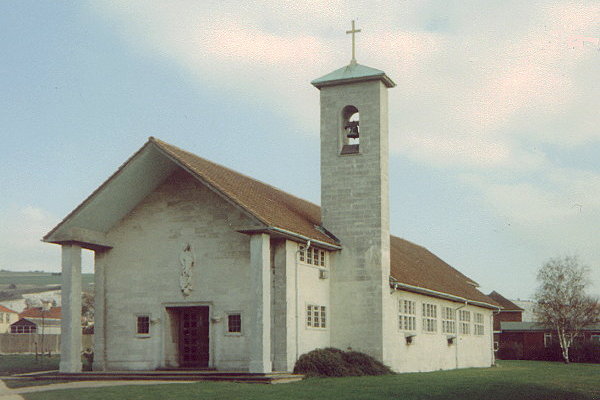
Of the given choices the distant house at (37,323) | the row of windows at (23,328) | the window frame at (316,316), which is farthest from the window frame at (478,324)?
the row of windows at (23,328)

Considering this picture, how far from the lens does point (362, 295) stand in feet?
99.7

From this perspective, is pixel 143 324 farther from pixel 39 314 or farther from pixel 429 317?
pixel 39 314

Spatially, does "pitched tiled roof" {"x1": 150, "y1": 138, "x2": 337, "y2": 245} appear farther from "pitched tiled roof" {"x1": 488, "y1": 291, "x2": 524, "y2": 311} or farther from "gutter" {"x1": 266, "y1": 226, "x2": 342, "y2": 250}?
"pitched tiled roof" {"x1": 488, "y1": 291, "x2": 524, "y2": 311}

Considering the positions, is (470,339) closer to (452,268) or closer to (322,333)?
(452,268)

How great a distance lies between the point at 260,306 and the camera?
83.9 feet

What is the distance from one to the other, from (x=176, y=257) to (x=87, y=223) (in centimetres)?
327

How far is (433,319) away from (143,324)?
47.3 ft

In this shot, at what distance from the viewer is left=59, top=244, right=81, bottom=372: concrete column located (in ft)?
93.3

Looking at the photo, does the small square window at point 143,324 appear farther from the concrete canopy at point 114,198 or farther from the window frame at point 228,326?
the window frame at point 228,326

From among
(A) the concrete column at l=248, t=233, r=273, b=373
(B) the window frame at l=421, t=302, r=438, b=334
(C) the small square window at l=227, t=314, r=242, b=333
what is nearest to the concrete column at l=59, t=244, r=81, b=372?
(C) the small square window at l=227, t=314, r=242, b=333

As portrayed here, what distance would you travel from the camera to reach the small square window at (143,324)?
29.1 meters

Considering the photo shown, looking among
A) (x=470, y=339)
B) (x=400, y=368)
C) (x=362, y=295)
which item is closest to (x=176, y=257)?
(x=362, y=295)

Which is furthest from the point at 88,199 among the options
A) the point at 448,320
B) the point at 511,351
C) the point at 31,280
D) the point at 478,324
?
the point at 31,280

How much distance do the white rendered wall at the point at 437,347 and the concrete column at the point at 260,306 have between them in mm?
7663
